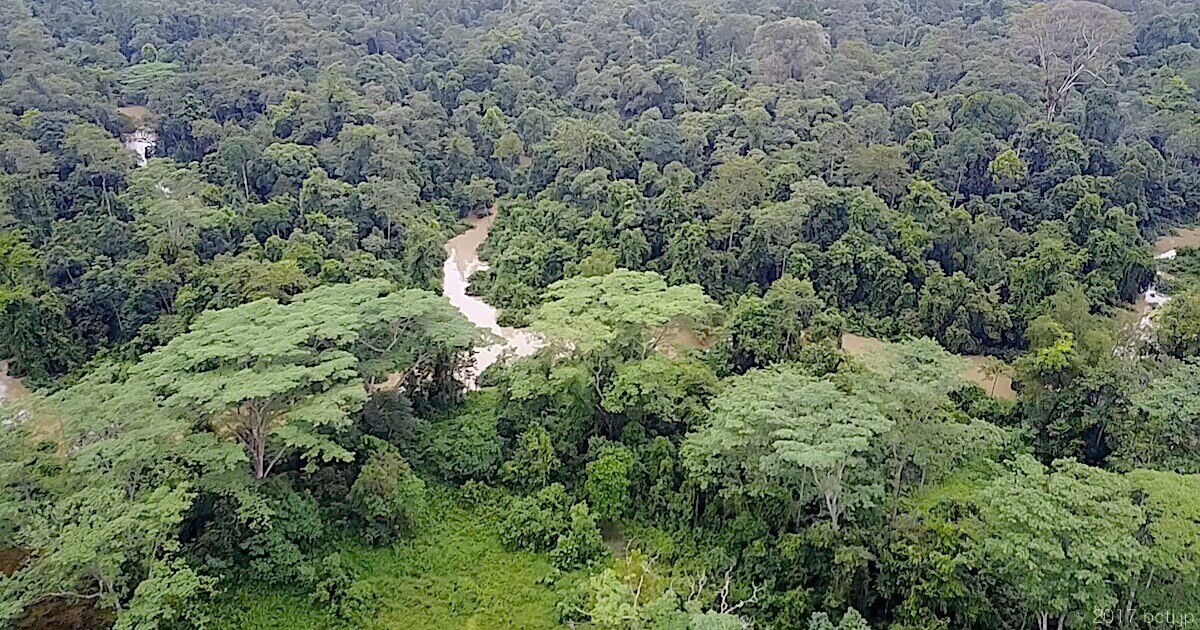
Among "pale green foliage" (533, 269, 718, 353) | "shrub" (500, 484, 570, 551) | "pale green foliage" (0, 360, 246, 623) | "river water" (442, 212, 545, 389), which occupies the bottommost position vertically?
"river water" (442, 212, 545, 389)

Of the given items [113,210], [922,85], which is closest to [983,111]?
[922,85]

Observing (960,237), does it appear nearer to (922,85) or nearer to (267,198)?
(922,85)

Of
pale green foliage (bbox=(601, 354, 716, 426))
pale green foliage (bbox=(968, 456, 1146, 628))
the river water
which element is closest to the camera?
pale green foliage (bbox=(968, 456, 1146, 628))

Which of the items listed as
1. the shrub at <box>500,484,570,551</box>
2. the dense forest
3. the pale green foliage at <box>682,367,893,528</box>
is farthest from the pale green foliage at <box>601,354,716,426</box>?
the shrub at <box>500,484,570,551</box>

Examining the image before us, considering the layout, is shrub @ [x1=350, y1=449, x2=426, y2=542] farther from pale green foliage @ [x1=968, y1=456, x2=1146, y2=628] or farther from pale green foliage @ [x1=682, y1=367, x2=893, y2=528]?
pale green foliage @ [x1=968, y1=456, x2=1146, y2=628]

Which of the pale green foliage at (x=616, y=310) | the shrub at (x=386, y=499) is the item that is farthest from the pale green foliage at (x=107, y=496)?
the pale green foliage at (x=616, y=310)

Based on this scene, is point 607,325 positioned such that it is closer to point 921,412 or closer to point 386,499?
point 386,499

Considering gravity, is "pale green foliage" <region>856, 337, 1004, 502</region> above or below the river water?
above
